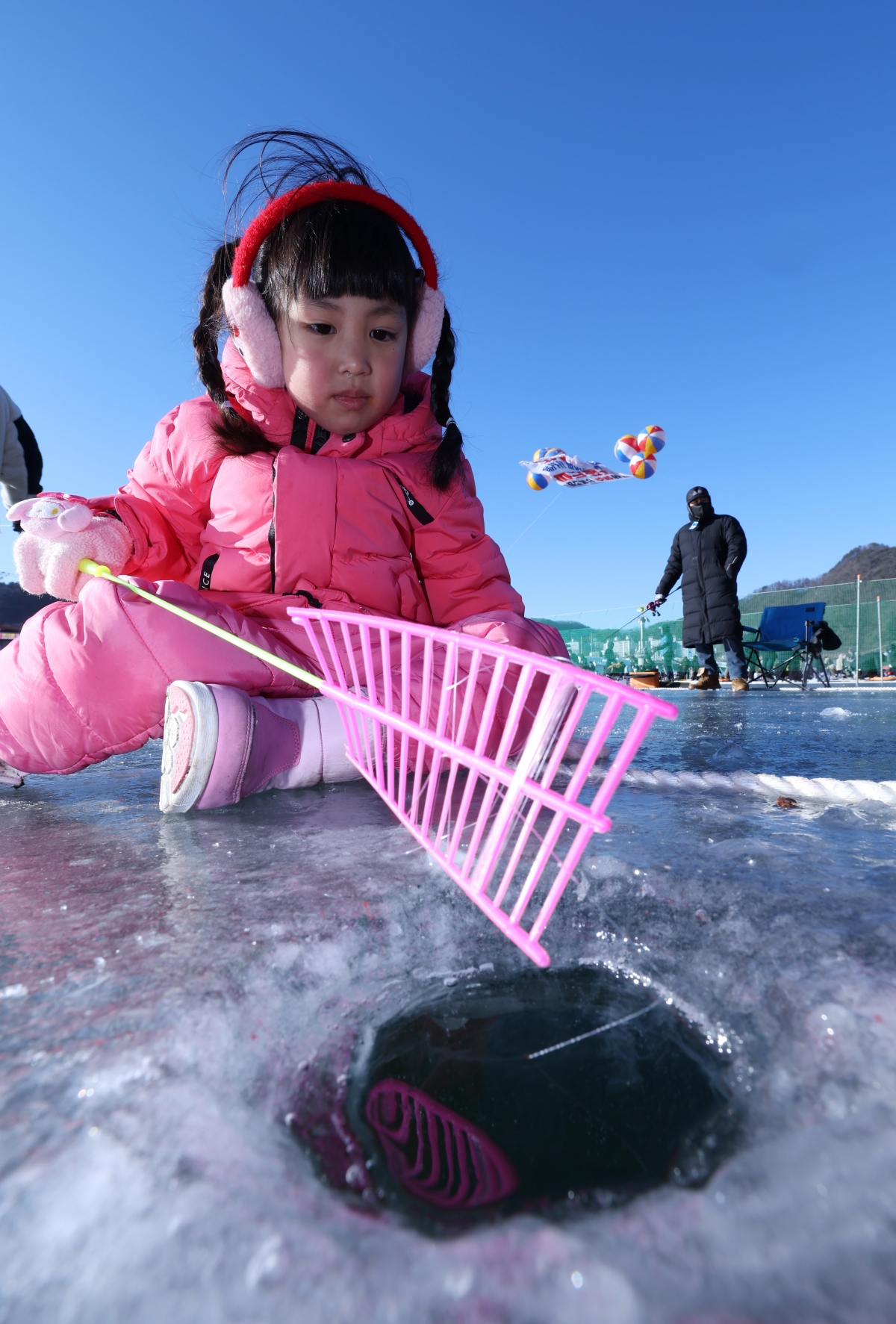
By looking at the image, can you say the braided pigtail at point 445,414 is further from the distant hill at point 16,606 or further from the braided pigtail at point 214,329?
the distant hill at point 16,606

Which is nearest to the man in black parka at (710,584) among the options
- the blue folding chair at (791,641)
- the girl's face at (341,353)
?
the blue folding chair at (791,641)

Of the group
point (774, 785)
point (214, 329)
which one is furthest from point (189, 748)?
point (214, 329)

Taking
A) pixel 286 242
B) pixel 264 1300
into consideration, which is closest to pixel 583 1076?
pixel 264 1300

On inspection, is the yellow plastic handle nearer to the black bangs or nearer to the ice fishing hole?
the ice fishing hole

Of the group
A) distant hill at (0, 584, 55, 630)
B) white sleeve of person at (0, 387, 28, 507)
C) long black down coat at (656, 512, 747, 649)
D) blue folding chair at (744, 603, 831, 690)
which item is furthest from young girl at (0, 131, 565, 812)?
blue folding chair at (744, 603, 831, 690)

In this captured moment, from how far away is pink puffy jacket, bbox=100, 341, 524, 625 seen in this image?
1.70 metres

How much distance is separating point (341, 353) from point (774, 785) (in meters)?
1.45

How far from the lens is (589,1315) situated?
0.29 m

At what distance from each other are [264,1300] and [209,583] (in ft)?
5.47

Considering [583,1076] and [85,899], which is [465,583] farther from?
[583,1076]

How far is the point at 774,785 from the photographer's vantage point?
139cm

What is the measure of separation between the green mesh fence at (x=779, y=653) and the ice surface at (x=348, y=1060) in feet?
26.8

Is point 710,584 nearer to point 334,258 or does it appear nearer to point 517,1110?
point 334,258

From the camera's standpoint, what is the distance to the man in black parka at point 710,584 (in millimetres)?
6148
